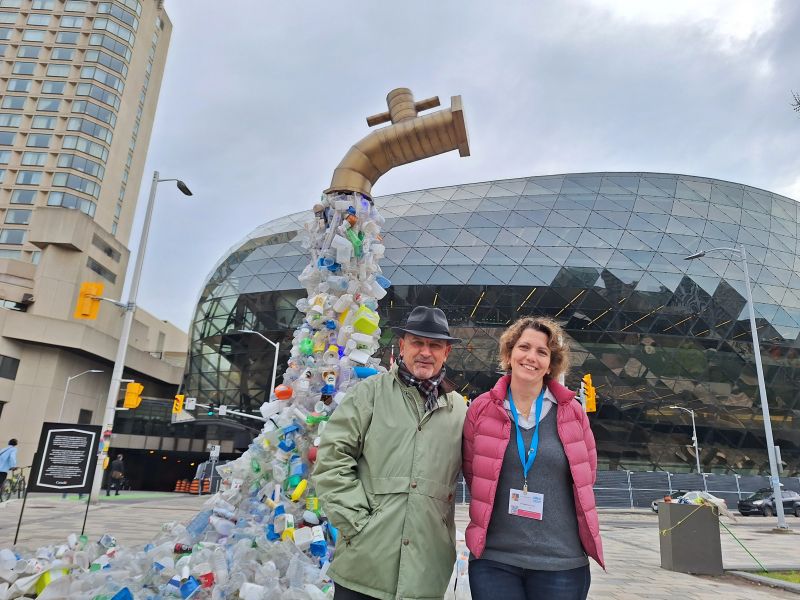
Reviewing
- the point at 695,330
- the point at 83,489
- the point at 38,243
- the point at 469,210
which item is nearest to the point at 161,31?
the point at 38,243

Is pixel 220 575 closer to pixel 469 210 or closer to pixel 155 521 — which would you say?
pixel 155 521

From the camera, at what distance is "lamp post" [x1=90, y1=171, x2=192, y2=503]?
A: 1597 cm

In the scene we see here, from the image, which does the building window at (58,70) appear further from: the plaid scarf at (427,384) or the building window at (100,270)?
the plaid scarf at (427,384)

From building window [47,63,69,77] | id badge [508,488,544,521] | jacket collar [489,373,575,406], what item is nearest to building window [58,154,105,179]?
building window [47,63,69,77]

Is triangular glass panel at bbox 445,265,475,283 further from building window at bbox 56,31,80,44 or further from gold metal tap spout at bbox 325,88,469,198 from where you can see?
building window at bbox 56,31,80,44

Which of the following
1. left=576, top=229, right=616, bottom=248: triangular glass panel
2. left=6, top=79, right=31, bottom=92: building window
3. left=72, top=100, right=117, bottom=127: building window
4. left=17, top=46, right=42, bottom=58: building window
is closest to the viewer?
left=576, top=229, right=616, bottom=248: triangular glass panel

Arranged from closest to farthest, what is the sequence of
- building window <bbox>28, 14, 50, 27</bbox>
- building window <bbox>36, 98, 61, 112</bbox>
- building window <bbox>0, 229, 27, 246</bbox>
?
building window <bbox>0, 229, 27, 246</bbox>
building window <bbox>36, 98, 61, 112</bbox>
building window <bbox>28, 14, 50, 27</bbox>

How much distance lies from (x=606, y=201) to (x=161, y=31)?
58.8 metres

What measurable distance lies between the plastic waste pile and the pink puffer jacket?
1.77m

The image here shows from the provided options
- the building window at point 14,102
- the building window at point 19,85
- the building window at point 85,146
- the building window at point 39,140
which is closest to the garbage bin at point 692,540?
the building window at point 85,146

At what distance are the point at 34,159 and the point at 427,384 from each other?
6223 centimetres

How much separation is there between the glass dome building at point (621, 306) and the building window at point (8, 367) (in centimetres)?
1442

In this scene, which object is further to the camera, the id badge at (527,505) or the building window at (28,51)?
the building window at (28,51)

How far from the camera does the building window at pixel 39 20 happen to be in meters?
55.3
